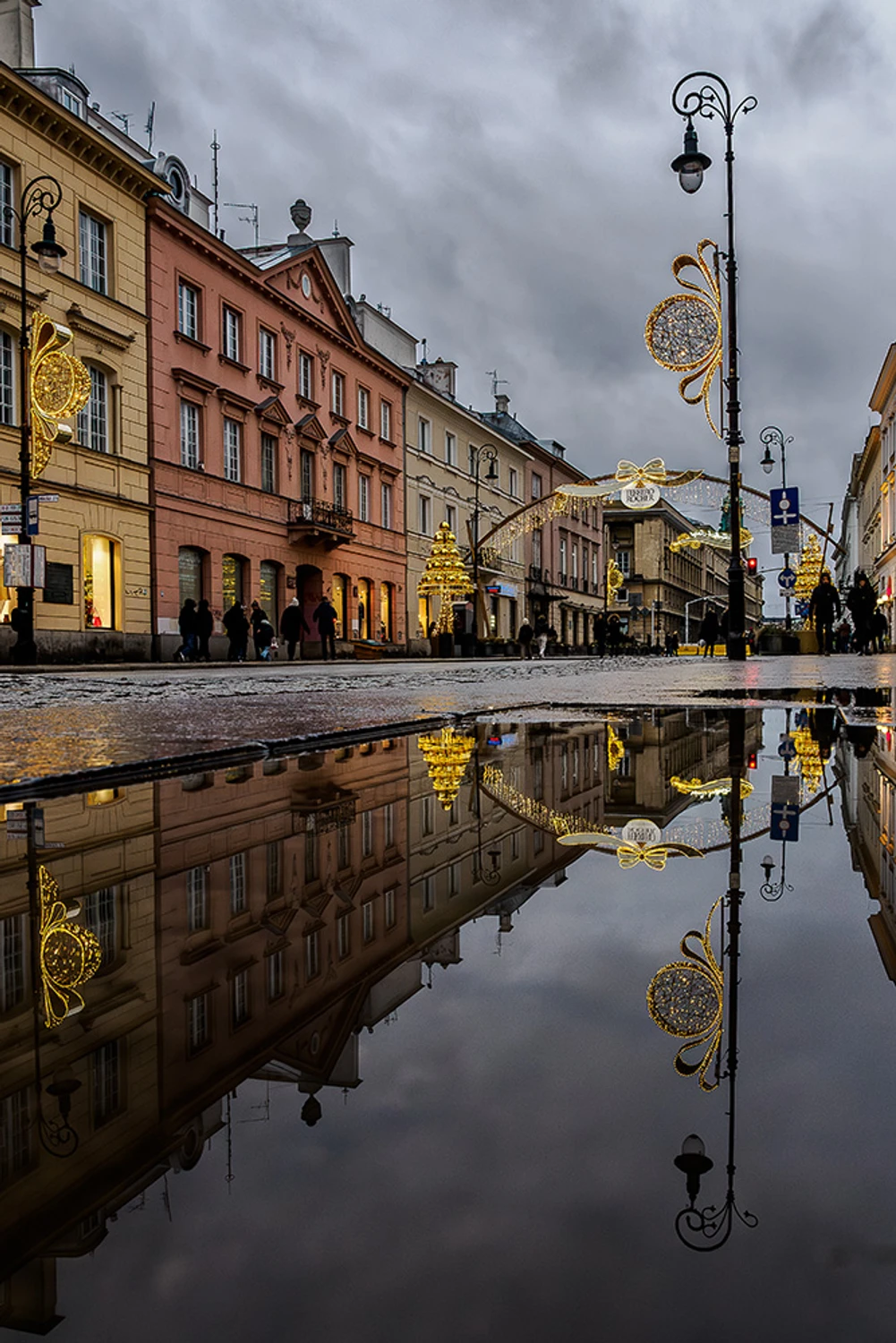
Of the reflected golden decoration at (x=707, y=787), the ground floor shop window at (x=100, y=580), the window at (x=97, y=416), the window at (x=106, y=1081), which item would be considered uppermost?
the window at (x=97, y=416)

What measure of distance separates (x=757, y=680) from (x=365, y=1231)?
41.6ft

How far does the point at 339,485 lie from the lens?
39.2 metres

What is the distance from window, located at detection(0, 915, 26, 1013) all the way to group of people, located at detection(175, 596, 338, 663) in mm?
25449

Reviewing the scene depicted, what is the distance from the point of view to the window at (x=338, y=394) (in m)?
38.8

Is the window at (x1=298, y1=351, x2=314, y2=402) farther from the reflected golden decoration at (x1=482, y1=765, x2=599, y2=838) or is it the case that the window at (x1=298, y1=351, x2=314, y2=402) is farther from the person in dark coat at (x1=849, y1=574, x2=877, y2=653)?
the reflected golden decoration at (x1=482, y1=765, x2=599, y2=838)

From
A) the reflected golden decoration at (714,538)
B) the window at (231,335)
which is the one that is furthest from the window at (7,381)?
the reflected golden decoration at (714,538)

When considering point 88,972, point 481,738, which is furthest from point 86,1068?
point 481,738

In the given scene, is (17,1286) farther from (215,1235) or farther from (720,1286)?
(720,1286)

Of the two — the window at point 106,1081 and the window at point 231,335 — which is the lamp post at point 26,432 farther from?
the window at point 106,1081

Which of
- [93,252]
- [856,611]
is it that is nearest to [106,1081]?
[93,252]

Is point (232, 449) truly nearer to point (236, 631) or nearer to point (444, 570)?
point (236, 631)

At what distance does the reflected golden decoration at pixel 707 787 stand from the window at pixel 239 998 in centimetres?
214

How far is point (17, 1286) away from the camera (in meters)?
0.78

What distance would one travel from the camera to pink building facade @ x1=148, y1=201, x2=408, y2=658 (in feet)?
94.8
